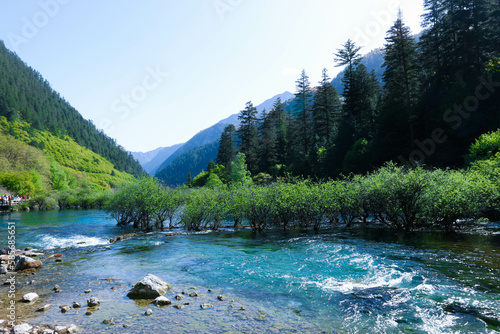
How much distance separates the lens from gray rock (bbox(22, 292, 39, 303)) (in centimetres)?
1156

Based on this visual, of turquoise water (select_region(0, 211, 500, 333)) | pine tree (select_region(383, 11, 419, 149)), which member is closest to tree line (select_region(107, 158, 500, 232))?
turquoise water (select_region(0, 211, 500, 333))

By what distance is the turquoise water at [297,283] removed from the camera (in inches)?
386

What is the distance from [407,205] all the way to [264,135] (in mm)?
86504

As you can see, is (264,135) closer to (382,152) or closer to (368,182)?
(382,152)

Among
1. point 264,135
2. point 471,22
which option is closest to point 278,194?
point 471,22

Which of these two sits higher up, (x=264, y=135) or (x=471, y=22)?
(x=471, y=22)

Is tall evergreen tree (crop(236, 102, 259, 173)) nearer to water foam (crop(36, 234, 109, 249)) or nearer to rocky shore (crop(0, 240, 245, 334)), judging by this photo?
water foam (crop(36, 234, 109, 249))

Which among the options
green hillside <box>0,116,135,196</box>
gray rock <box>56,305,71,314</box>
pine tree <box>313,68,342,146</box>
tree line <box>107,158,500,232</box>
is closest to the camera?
gray rock <box>56,305,71,314</box>

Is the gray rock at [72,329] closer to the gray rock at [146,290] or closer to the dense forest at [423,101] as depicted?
the gray rock at [146,290]

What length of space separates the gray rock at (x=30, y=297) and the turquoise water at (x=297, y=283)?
364 millimetres

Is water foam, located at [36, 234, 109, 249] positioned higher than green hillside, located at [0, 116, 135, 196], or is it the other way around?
green hillside, located at [0, 116, 135, 196]

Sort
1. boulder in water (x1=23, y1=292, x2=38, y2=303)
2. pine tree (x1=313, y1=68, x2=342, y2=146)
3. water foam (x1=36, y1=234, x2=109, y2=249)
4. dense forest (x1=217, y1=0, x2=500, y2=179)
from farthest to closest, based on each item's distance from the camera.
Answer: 1. pine tree (x1=313, y1=68, x2=342, y2=146)
2. dense forest (x1=217, y1=0, x2=500, y2=179)
3. water foam (x1=36, y1=234, x2=109, y2=249)
4. boulder in water (x1=23, y1=292, x2=38, y2=303)

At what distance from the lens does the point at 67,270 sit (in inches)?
664

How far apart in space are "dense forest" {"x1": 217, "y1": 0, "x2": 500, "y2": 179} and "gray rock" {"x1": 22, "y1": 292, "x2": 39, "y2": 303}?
34922mm
